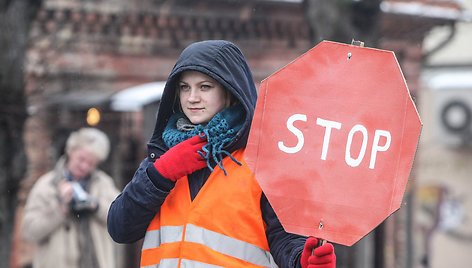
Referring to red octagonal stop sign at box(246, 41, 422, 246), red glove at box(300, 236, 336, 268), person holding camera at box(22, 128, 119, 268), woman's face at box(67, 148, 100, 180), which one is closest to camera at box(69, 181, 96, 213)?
person holding camera at box(22, 128, 119, 268)

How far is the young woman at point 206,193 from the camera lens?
2.62m

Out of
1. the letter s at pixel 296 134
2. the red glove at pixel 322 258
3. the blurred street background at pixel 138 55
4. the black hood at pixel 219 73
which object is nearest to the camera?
the red glove at pixel 322 258

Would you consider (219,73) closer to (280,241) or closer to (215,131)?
(215,131)

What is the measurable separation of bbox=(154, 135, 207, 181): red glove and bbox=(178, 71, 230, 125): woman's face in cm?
16

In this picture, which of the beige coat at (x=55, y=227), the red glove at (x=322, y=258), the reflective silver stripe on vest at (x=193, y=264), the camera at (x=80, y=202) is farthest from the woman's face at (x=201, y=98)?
the beige coat at (x=55, y=227)

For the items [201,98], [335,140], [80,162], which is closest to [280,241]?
[335,140]

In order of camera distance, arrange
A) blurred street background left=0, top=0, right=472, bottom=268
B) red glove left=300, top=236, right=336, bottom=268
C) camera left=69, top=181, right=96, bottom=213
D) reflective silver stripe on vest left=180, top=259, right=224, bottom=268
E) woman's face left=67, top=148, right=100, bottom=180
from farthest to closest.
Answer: blurred street background left=0, top=0, right=472, bottom=268 → woman's face left=67, top=148, right=100, bottom=180 → camera left=69, top=181, right=96, bottom=213 → reflective silver stripe on vest left=180, top=259, right=224, bottom=268 → red glove left=300, top=236, right=336, bottom=268

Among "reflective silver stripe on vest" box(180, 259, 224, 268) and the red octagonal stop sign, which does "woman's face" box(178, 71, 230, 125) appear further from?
"reflective silver stripe on vest" box(180, 259, 224, 268)

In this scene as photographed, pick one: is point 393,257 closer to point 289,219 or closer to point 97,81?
point 97,81

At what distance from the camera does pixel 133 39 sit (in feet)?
34.5

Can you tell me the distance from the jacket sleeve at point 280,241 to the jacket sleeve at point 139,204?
0.33m

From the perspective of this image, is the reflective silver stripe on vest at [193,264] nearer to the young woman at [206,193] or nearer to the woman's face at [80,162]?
the young woman at [206,193]

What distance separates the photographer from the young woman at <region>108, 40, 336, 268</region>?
2625 millimetres

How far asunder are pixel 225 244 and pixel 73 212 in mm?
3245
